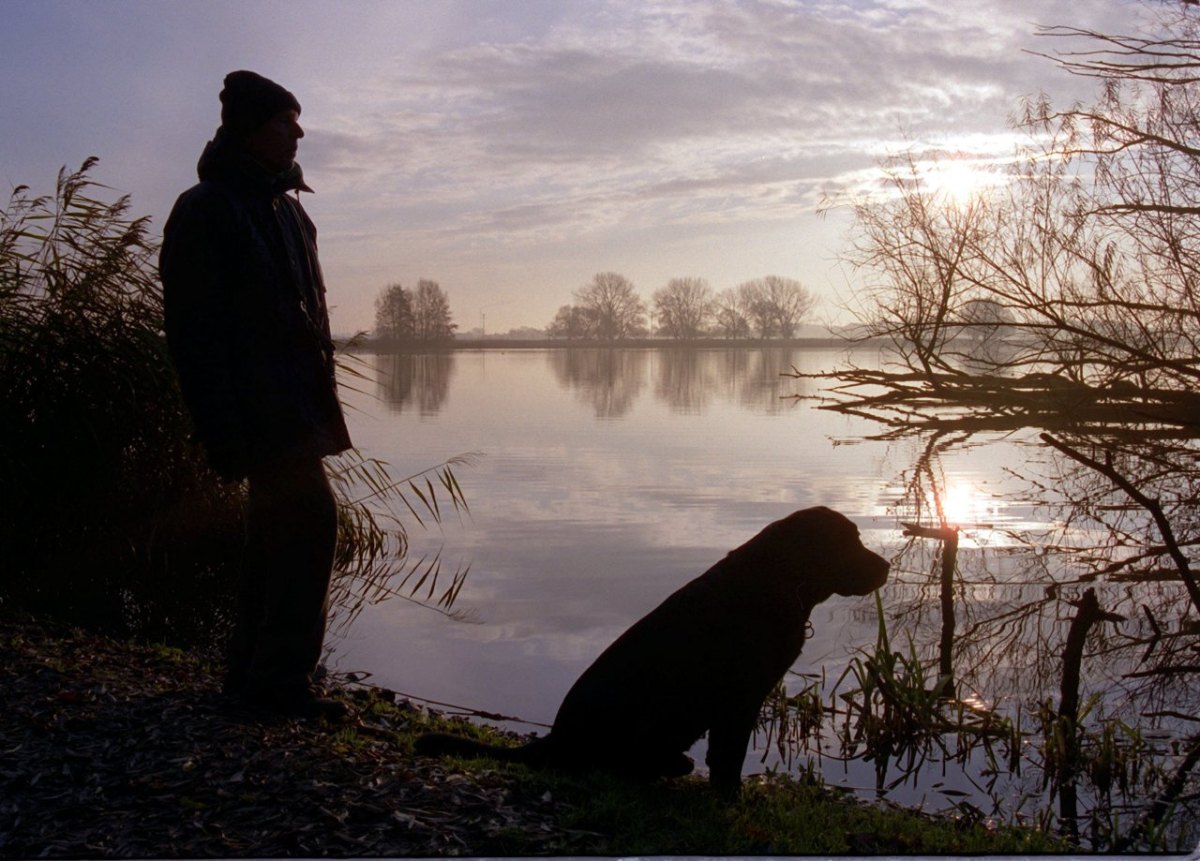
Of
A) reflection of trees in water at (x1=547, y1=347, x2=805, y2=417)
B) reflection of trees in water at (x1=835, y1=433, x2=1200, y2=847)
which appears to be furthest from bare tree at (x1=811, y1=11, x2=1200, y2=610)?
reflection of trees in water at (x1=547, y1=347, x2=805, y2=417)

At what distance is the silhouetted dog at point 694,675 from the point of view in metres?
3.36

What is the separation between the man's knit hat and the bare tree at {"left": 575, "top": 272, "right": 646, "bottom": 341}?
9.15 ft

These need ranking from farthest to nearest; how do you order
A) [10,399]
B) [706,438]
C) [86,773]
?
[706,438], [10,399], [86,773]

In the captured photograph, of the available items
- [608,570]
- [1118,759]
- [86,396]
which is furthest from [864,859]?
[86,396]

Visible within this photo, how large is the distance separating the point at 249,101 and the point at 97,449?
3154 millimetres

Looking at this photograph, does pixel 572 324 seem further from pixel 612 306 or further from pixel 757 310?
pixel 757 310

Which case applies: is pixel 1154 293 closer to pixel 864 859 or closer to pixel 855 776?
pixel 855 776

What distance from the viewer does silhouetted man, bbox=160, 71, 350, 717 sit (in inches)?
127

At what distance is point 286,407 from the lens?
10.8 ft

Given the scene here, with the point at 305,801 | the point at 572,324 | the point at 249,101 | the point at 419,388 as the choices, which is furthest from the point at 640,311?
the point at 419,388

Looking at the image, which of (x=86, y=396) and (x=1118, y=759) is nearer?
(x=1118, y=759)

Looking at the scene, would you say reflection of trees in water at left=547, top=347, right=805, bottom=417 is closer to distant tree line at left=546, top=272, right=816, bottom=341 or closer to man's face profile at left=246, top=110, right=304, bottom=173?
distant tree line at left=546, top=272, right=816, bottom=341

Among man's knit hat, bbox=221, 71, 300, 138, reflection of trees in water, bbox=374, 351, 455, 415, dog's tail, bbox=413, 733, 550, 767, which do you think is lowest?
dog's tail, bbox=413, 733, 550, 767

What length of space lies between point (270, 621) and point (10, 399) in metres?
3.14
